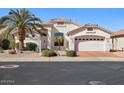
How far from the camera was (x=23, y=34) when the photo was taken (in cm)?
2552

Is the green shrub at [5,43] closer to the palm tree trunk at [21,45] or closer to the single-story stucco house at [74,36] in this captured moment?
the palm tree trunk at [21,45]

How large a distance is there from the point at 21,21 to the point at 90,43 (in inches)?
256

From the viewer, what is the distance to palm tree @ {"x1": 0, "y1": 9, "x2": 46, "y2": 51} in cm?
2619

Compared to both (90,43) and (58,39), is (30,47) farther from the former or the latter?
(90,43)

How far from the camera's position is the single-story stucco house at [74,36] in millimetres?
23547

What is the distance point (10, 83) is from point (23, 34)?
12.3 m

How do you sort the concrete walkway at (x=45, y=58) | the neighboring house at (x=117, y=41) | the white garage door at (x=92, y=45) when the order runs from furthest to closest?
the neighboring house at (x=117, y=41), the white garage door at (x=92, y=45), the concrete walkway at (x=45, y=58)

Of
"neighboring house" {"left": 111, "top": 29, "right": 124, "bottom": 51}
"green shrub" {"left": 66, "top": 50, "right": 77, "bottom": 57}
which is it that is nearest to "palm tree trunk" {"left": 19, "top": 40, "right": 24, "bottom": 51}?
"green shrub" {"left": 66, "top": 50, "right": 77, "bottom": 57}

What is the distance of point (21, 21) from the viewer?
88.7 feet

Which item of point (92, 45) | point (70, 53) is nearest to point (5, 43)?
point (70, 53)

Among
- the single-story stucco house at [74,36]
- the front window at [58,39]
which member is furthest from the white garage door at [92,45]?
A: the front window at [58,39]

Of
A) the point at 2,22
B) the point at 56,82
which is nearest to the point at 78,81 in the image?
the point at 56,82
